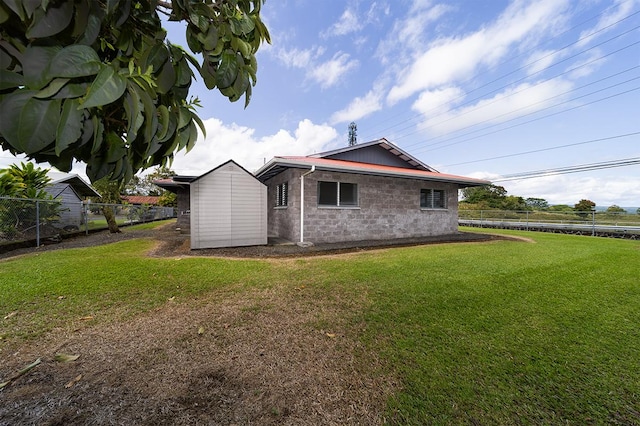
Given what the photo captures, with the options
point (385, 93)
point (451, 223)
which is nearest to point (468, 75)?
point (385, 93)

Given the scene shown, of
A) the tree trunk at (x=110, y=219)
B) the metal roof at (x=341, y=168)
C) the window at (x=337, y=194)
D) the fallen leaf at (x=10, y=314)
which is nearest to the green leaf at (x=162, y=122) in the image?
the fallen leaf at (x=10, y=314)

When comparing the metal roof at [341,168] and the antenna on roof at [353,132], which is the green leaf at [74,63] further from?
the antenna on roof at [353,132]

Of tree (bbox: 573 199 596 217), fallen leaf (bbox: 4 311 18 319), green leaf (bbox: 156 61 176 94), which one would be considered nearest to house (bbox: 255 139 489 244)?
fallen leaf (bbox: 4 311 18 319)

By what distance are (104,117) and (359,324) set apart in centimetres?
296

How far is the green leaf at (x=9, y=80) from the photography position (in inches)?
→ 23.3

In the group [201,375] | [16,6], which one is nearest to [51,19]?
[16,6]

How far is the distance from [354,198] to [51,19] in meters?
9.38

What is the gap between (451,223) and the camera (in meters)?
12.1

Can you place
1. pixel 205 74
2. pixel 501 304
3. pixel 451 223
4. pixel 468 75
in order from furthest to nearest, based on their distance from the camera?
pixel 468 75 < pixel 451 223 < pixel 501 304 < pixel 205 74

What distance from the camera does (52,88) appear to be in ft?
1.86

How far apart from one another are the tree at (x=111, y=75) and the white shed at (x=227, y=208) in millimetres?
7087

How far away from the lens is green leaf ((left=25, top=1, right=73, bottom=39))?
0.62 meters

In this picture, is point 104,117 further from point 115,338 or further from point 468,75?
point 468,75

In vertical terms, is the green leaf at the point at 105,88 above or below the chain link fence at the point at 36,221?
above
